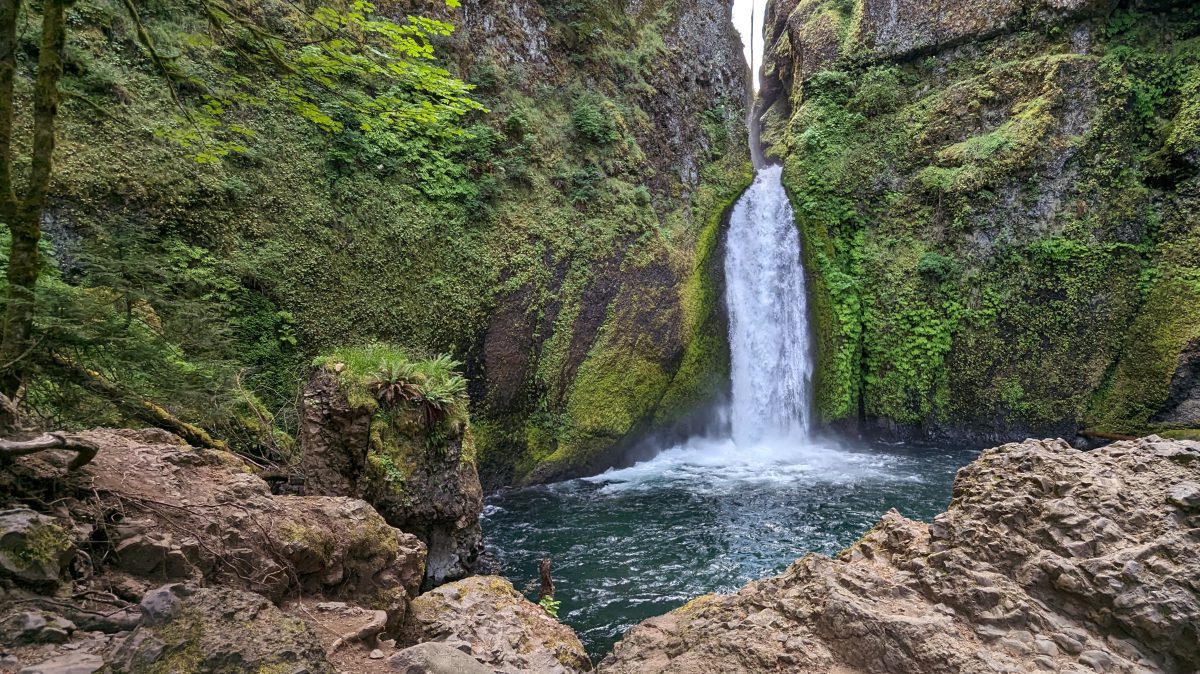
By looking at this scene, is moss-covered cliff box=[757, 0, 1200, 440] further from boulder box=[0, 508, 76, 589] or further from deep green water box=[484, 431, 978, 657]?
boulder box=[0, 508, 76, 589]

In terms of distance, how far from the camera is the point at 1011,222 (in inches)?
516

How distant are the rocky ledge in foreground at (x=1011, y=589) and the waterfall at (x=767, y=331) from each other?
10.1 m

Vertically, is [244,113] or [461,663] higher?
[244,113]

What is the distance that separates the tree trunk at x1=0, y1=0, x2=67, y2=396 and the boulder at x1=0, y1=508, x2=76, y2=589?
1214 millimetres

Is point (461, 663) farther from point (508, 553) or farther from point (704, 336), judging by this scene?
point (704, 336)

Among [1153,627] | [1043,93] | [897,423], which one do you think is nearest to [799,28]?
[1043,93]

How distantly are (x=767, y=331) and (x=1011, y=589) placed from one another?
38.0 feet

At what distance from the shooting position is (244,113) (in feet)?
27.6

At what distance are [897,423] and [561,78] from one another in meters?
11.8

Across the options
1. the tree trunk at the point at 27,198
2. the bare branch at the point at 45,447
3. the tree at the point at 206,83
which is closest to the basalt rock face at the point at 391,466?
the tree at the point at 206,83

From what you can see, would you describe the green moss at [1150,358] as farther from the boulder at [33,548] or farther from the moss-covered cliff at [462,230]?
the boulder at [33,548]

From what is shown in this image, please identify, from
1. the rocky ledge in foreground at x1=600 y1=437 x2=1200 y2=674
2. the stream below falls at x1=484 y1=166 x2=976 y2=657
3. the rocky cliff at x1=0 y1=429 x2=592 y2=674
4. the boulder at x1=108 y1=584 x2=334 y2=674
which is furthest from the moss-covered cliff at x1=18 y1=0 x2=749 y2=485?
the rocky ledge in foreground at x1=600 y1=437 x2=1200 y2=674

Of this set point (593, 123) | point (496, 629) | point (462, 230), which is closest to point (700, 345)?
point (593, 123)

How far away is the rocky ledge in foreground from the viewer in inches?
102
